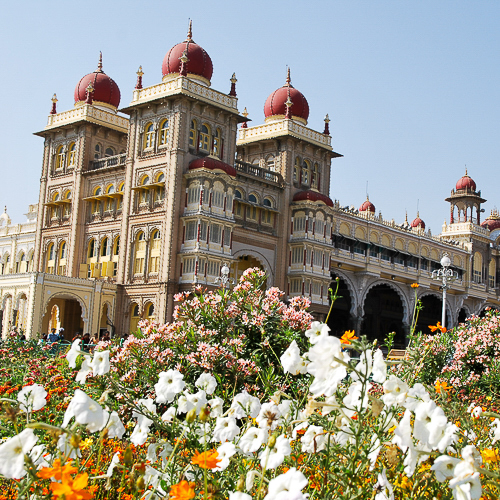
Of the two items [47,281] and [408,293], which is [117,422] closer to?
[47,281]

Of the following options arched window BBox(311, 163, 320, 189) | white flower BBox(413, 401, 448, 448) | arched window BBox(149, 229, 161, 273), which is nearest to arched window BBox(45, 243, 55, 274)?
arched window BBox(149, 229, 161, 273)

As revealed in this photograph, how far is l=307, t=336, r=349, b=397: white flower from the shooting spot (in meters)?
2.71

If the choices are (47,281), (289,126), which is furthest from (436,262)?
(47,281)

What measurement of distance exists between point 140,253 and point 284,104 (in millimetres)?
13323

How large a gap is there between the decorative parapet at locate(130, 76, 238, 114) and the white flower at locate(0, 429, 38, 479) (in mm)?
31777

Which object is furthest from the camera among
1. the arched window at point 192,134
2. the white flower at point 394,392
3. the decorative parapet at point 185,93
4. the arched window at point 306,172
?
the arched window at point 306,172

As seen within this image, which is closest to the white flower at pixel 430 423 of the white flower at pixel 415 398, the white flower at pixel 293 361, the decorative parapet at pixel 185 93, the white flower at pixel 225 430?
the white flower at pixel 415 398

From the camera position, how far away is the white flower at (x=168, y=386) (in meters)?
3.77

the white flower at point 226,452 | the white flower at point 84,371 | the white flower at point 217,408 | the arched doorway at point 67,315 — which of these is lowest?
the white flower at point 226,452

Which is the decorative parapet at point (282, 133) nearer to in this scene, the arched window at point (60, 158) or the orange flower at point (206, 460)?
the arched window at point (60, 158)

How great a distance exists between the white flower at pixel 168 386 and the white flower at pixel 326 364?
3.97ft

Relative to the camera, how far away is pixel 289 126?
39.3m

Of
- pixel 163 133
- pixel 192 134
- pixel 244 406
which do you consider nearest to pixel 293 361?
pixel 244 406

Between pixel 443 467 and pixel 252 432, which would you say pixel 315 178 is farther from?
pixel 443 467
